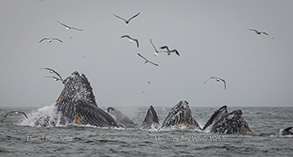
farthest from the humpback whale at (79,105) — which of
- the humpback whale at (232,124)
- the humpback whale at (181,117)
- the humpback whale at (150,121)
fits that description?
the humpback whale at (232,124)

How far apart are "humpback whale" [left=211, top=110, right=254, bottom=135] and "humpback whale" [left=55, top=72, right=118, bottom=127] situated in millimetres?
4776

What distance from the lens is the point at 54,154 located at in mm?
10984

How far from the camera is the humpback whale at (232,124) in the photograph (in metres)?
14.8

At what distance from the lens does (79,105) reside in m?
15.5

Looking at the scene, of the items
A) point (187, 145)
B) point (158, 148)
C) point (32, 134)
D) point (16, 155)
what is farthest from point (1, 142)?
point (187, 145)

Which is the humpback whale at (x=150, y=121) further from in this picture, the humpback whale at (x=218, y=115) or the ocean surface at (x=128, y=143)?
the humpback whale at (x=218, y=115)

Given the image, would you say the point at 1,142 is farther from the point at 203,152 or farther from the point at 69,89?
the point at 203,152

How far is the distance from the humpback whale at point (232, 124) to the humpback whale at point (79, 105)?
Result: 4.78m

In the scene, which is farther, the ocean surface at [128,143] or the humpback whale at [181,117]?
the humpback whale at [181,117]

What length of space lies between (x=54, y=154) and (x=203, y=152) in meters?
4.64

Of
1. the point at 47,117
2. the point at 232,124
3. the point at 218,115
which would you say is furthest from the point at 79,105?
the point at 232,124

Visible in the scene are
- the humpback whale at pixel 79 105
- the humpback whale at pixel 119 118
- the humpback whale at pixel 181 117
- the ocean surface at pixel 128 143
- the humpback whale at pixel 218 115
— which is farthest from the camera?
the humpback whale at pixel 119 118

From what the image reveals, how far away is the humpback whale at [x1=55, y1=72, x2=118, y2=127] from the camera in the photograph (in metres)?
15.6

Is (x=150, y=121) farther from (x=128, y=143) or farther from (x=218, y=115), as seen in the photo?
(x=128, y=143)
